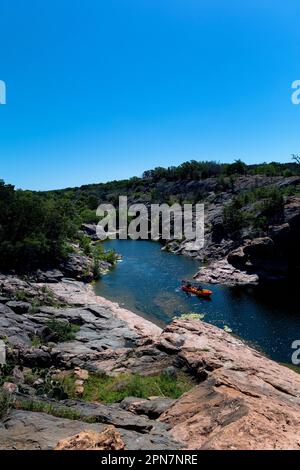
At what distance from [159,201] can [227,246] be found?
62.1 meters

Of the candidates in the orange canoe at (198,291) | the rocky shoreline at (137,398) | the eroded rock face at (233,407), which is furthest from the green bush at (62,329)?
the orange canoe at (198,291)

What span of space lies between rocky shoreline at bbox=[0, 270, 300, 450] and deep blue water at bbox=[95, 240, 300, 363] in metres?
6.67

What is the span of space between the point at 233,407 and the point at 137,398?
6.41 metres

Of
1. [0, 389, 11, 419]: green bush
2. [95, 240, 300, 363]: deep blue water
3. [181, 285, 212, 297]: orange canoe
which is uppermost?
[0, 389, 11, 419]: green bush

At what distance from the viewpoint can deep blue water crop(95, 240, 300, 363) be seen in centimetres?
3988

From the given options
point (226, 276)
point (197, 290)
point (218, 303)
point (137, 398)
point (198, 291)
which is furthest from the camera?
point (226, 276)

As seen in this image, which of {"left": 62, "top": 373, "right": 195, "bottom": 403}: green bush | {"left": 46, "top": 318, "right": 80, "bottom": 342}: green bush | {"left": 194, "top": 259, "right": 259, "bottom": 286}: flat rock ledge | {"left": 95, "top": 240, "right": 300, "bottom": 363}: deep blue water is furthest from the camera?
{"left": 194, "top": 259, "right": 259, "bottom": 286}: flat rock ledge

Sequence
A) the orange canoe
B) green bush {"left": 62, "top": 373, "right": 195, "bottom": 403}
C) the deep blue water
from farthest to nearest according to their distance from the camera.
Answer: the orange canoe, the deep blue water, green bush {"left": 62, "top": 373, "right": 195, "bottom": 403}

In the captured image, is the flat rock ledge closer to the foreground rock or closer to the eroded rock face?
the eroded rock face

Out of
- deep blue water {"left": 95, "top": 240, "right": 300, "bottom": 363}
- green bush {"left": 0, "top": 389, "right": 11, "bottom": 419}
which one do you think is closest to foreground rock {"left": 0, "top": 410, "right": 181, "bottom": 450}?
green bush {"left": 0, "top": 389, "right": 11, "bottom": 419}

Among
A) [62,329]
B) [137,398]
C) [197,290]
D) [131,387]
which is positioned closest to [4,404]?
[137,398]

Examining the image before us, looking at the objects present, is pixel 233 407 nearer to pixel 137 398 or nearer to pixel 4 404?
pixel 137 398

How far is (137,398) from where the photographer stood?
1966 cm

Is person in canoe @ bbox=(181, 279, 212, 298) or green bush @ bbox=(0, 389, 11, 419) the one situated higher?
green bush @ bbox=(0, 389, 11, 419)
